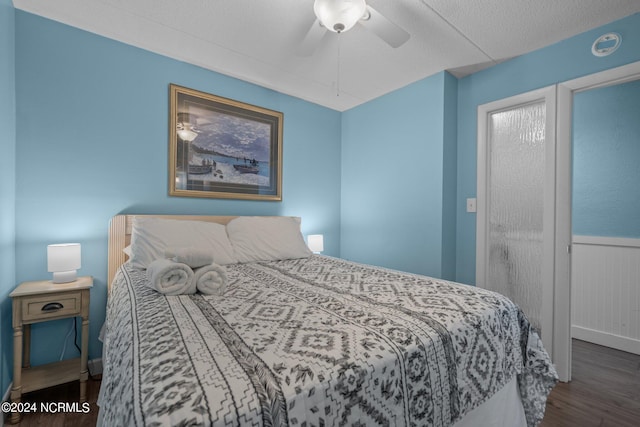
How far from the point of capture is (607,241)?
2.59 meters

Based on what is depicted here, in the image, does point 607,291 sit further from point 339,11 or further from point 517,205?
point 339,11

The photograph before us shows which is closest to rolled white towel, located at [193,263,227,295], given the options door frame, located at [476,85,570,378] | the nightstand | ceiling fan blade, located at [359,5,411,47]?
the nightstand

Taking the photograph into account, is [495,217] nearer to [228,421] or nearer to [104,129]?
[228,421]

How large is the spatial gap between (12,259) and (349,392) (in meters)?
2.22

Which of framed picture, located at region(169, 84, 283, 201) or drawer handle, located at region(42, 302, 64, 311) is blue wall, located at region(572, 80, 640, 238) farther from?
drawer handle, located at region(42, 302, 64, 311)

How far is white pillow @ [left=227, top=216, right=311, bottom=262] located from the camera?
2234mm

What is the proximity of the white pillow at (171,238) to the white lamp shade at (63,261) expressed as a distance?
314 mm

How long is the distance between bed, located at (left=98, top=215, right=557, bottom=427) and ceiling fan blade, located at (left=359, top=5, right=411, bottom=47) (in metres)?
1.39

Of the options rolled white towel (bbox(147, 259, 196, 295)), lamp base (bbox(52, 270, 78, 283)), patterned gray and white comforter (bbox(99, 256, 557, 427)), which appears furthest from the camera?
lamp base (bbox(52, 270, 78, 283))

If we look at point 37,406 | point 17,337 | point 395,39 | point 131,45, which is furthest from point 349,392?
point 131,45

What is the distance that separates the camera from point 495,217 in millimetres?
2389

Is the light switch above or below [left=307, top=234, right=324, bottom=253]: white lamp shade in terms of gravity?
above

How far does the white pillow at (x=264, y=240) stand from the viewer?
2.23m

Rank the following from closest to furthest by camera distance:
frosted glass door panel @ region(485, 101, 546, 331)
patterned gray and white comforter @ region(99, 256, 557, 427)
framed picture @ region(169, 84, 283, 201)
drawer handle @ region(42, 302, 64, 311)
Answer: patterned gray and white comforter @ region(99, 256, 557, 427)
drawer handle @ region(42, 302, 64, 311)
frosted glass door panel @ region(485, 101, 546, 331)
framed picture @ region(169, 84, 283, 201)
